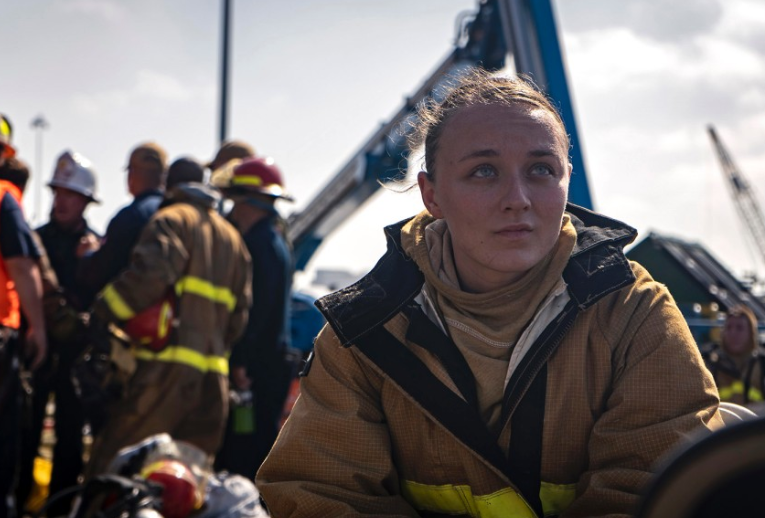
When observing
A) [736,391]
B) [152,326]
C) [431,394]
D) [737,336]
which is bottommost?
[736,391]

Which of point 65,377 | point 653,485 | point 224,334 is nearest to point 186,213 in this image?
point 224,334

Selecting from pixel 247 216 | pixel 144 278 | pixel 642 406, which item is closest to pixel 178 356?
pixel 144 278

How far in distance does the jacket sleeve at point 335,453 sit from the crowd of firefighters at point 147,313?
2.75 m

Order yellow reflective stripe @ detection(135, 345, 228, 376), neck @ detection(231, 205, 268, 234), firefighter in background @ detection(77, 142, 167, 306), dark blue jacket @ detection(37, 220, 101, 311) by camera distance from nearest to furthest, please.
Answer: yellow reflective stripe @ detection(135, 345, 228, 376), firefighter in background @ detection(77, 142, 167, 306), neck @ detection(231, 205, 268, 234), dark blue jacket @ detection(37, 220, 101, 311)

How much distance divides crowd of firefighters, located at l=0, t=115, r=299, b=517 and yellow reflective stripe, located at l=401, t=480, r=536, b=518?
289cm

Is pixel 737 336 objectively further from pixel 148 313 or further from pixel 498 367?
pixel 498 367

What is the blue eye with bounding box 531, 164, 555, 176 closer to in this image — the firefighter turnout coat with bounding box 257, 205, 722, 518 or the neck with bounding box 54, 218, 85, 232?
the firefighter turnout coat with bounding box 257, 205, 722, 518

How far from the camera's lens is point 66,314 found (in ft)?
17.3

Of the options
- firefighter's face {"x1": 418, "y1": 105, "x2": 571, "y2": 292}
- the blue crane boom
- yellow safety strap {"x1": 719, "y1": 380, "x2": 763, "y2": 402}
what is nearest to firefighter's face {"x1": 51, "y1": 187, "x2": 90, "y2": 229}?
the blue crane boom

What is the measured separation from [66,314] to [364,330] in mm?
3730

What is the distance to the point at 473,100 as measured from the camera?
2.08 meters

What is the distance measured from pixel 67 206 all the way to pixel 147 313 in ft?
5.01

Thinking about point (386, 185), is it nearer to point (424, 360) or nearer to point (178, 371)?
point (424, 360)

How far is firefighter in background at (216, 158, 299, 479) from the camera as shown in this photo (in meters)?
5.50
